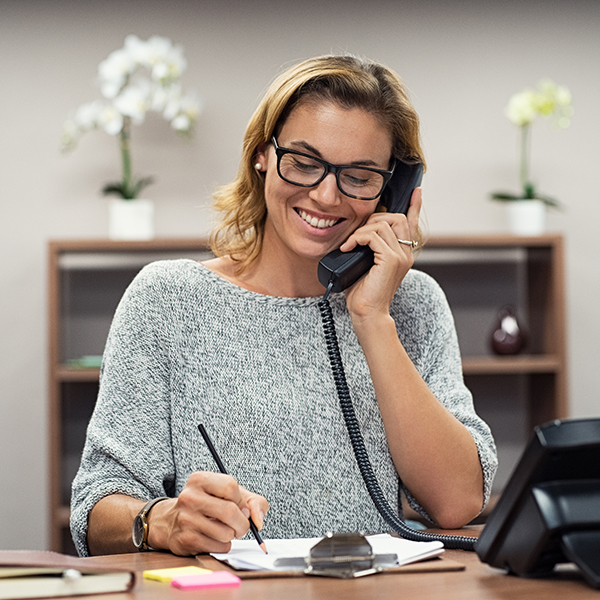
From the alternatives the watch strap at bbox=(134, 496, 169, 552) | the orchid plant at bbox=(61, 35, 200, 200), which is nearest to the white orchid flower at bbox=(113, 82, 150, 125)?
the orchid plant at bbox=(61, 35, 200, 200)

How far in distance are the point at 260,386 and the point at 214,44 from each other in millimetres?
2222

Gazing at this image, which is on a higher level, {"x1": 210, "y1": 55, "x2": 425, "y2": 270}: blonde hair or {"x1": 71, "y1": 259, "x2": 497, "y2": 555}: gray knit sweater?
{"x1": 210, "y1": 55, "x2": 425, "y2": 270}: blonde hair

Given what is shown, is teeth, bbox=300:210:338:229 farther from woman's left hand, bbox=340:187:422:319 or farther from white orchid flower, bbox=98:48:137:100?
white orchid flower, bbox=98:48:137:100

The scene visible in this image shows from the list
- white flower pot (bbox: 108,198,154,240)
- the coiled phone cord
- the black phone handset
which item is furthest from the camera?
white flower pot (bbox: 108,198,154,240)

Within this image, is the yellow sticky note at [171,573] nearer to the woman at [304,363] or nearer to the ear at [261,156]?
the woman at [304,363]

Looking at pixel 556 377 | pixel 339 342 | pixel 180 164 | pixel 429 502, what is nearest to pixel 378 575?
pixel 429 502

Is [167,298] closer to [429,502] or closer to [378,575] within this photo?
[429,502]

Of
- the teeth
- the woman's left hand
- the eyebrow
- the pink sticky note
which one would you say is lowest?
the pink sticky note

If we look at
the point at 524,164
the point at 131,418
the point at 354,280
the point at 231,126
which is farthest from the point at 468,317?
the point at 131,418

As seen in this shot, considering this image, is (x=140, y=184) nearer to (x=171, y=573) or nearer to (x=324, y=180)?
(x=324, y=180)

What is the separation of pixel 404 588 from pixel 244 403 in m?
0.63

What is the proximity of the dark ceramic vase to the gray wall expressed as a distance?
0.43 metres

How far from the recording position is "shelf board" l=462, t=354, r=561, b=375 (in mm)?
2947

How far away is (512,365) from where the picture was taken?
295 centimetres
